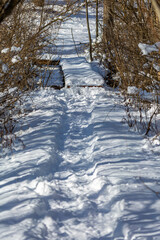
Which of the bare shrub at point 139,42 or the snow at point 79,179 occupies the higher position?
the bare shrub at point 139,42

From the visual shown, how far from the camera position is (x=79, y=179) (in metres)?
3.28

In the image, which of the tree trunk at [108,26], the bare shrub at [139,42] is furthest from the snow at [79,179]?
the tree trunk at [108,26]

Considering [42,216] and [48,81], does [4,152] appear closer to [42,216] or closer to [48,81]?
[42,216]

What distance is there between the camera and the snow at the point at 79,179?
241 cm

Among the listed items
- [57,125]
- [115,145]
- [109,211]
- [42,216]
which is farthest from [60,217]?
[57,125]

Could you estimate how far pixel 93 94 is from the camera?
22.2ft

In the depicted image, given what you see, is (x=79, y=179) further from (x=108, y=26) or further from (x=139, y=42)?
(x=108, y=26)

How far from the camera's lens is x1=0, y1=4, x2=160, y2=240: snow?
2410 mm

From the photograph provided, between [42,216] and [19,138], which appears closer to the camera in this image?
[42,216]

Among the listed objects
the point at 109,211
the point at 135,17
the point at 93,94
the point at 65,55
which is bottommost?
the point at 109,211

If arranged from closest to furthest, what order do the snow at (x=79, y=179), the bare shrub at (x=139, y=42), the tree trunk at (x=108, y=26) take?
the snow at (x=79, y=179), the bare shrub at (x=139, y=42), the tree trunk at (x=108, y=26)

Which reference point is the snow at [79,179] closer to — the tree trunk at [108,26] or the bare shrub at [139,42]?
the bare shrub at [139,42]

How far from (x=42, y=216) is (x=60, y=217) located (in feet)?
0.56

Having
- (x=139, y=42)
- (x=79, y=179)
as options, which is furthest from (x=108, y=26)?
(x=79, y=179)
